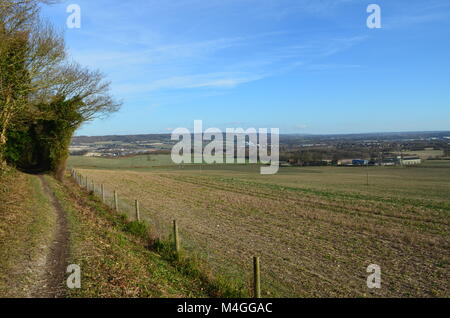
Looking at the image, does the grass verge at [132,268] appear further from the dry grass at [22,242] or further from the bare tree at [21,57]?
the bare tree at [21,57]

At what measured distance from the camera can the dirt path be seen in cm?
625

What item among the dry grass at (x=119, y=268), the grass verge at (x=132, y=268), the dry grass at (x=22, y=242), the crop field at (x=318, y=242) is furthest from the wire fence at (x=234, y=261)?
the dry grass at (x=22, y=242)

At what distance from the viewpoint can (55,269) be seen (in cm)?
745

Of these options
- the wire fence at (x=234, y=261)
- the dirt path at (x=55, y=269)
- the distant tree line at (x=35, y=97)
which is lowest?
the wire fence at (x=234, y=261)

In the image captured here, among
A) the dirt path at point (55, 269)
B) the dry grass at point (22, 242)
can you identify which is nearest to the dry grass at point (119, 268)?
the dirt path at point (55, 269)

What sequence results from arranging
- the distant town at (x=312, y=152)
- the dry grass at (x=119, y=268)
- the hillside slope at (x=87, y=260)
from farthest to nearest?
the distant town at (x=312, y=152)
the dry grass at (x=119, y=268)
the hillside slope at (x=87, y=260)

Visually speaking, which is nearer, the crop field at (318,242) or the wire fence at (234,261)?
the wire fence at (234,261)

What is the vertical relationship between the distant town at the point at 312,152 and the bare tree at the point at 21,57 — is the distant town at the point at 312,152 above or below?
below

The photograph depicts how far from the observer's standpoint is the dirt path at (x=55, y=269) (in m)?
6.25

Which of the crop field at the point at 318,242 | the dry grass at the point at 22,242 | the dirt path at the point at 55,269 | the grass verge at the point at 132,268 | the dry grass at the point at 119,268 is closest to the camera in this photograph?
the dirt path at the point at 55,269

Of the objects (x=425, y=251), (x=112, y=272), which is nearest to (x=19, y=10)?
(x=112, y=272)

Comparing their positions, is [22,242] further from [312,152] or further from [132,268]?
[312,152]
